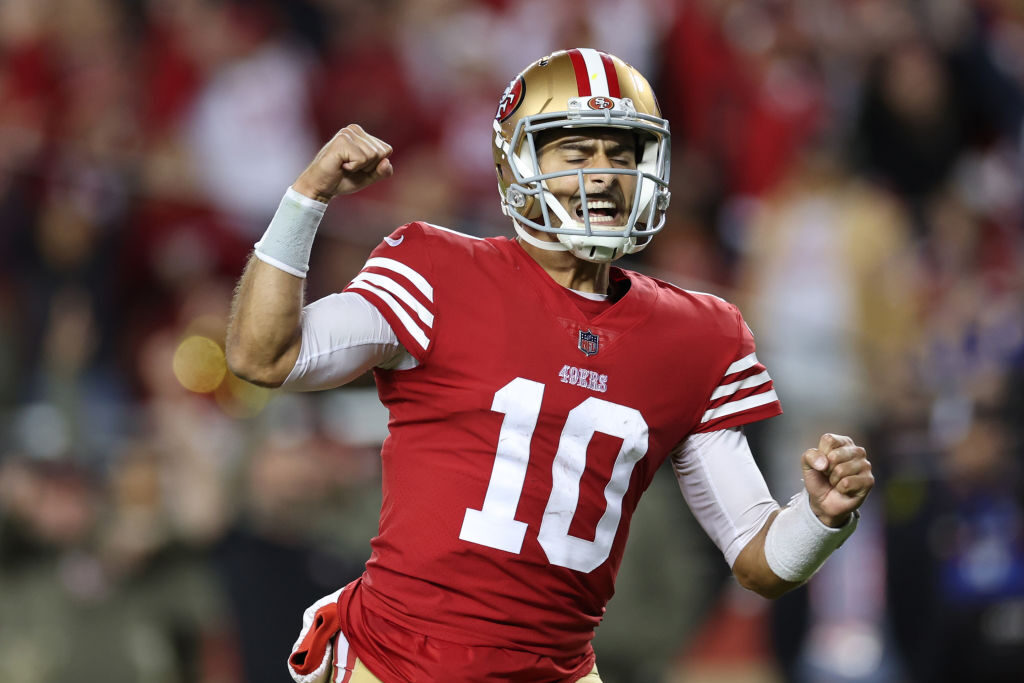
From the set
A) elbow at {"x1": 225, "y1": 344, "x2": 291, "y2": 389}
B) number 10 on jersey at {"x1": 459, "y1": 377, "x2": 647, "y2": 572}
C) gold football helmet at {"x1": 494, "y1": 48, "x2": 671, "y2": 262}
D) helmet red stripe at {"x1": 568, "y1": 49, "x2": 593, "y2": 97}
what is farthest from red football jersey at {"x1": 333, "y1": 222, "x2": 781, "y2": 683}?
helmet red stripe at {"x1": 568, "y1": 49, "x2": 593, "y2": 97}

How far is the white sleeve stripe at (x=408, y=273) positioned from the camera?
243cm

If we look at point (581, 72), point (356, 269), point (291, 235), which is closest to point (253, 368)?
point (291, 235)

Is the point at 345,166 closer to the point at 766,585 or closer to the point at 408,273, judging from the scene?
the point at 408,273

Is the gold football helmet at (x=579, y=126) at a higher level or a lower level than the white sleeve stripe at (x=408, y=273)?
higher

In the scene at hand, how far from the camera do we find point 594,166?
2.60 metres

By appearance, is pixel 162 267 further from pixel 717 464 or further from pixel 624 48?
pixel 717 464

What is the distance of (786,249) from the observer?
6246mm

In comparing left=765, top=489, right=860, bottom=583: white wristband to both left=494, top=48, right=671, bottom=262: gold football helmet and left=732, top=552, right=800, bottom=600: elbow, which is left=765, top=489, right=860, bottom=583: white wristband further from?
left=494, top=48, right=671, bottom=262: gold football helmet

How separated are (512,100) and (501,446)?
2.27 feet

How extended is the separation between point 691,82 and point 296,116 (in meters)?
1.86

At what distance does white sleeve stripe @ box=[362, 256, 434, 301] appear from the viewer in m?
2.43

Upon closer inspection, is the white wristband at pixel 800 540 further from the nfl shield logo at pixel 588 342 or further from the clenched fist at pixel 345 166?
the clenched fist at pixel 345 166

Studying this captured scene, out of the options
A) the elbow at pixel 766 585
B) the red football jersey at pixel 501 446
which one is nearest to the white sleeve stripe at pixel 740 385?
the red football jersey at pixel 501 446

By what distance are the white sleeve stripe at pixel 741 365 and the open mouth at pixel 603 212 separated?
355mm
